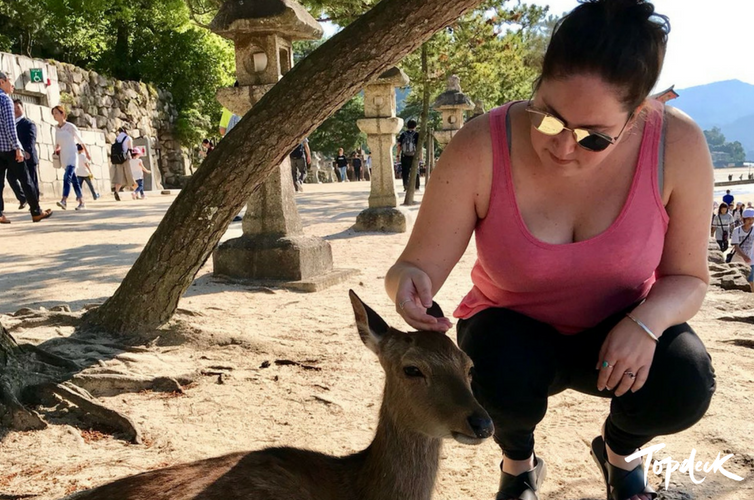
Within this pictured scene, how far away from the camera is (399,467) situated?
95.2 inches

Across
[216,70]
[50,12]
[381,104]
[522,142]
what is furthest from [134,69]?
[522,142]

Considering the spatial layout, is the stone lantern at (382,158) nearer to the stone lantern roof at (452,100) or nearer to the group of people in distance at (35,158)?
the group of people in distance at (35,158)

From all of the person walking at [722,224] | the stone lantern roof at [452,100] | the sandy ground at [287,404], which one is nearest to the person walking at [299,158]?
the stone lantern roof at [452,100]

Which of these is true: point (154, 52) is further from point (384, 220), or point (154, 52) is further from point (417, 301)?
point (417, 301)

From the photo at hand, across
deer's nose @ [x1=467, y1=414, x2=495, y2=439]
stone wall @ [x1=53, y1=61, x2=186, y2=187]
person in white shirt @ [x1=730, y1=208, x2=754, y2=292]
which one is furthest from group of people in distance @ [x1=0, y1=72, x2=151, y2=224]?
person in white shirt @ [x1=730, y1=208, x2=754, y2=292]

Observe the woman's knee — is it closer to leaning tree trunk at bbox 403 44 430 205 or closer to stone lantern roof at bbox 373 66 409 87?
stone lantern roof at bbox 373 66 409 87

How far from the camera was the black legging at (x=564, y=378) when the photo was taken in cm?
232

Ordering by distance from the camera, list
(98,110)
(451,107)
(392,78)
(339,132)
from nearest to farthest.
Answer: (392,78) < (451,107) < (98,110) < (339,132)

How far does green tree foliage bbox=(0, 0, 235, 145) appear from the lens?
22.7m

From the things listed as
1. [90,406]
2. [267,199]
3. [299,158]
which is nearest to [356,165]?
[299,158]

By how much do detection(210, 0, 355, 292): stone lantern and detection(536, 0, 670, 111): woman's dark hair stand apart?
4786mm

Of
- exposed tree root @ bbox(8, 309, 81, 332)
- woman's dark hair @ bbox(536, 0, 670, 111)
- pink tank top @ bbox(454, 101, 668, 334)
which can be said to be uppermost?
woman's dark hair @ bbox(536, 0, 670, 111)

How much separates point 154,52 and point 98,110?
5.78 meters

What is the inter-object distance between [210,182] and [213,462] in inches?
99.9
